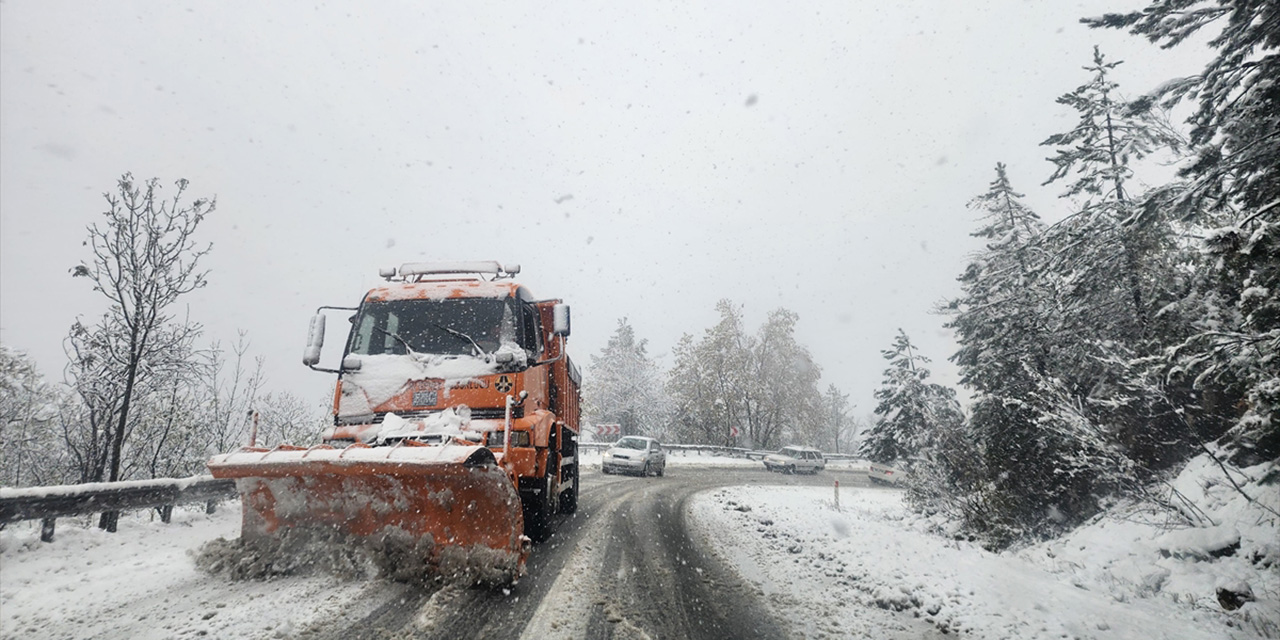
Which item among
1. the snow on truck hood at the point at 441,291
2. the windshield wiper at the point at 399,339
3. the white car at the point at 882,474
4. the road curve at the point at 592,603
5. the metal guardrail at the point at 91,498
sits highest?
the snow on truck hood at the point at 441,291

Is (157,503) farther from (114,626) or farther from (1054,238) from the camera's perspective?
(1054,238)

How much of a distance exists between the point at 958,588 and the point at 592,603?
3.66 metres

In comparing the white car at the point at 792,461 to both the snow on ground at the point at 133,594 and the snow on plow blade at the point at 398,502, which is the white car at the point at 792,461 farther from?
the snow on ground at the point at 133,594

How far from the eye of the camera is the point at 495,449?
5.13 metres

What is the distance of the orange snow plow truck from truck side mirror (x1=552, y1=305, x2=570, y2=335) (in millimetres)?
19

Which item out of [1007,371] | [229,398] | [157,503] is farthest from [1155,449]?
[229,398]

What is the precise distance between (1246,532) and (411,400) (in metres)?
8.67

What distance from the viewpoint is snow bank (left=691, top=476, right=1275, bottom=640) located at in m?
4.17

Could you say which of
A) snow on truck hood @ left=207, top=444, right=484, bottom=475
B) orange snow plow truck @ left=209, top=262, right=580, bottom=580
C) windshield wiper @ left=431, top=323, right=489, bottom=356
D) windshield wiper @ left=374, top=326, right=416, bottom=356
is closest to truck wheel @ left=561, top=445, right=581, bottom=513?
orange snow plow truck @ left=209, top=262, right=580, bottom=580

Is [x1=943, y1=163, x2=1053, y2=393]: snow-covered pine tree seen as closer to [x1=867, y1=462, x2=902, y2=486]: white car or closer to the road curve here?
the road curve

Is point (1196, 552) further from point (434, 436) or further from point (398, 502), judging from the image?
point (398, 502)

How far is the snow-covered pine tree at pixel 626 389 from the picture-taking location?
46.5 metres

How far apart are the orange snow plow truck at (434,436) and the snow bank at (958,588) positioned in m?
2.70

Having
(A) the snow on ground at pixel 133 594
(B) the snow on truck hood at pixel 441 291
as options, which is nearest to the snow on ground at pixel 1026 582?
(A) the snow on ground at pixel 133 594
